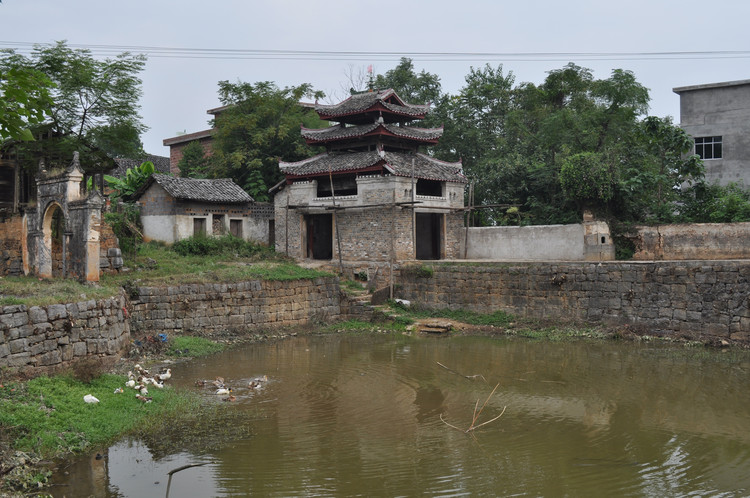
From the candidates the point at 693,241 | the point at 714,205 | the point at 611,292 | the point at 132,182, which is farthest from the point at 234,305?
the point at 714,205

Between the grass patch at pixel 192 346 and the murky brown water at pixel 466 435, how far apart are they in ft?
2.25

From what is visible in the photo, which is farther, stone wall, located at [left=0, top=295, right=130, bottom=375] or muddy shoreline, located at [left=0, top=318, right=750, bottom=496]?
muddy shoreline, located at [left=0, top=318, right=750, bottom=496]

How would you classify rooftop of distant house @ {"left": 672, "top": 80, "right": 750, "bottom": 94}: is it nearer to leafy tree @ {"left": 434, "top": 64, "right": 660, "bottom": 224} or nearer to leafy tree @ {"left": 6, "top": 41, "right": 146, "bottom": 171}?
leafy tree @ {"left": 434, "top": 64, "right": 660, "bottom": 224}

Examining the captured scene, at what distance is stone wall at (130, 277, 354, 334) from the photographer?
688 inches

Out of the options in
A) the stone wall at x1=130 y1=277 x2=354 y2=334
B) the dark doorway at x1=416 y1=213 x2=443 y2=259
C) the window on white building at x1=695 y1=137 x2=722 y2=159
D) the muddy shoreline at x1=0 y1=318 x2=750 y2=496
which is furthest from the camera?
the window on white building at x1=695 y1=137 x2=722 y2=159

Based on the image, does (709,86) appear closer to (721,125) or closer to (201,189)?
(721,125)

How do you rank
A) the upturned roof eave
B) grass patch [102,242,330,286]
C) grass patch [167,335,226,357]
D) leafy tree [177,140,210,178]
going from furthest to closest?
1. leafy tree [177,140,210,178]
2. the upturned roof eave
3. grass patch [102,242,330,286]
4. grass patch [167,335,226,357]

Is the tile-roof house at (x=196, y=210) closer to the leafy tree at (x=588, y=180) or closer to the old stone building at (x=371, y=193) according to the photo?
the old stone building at (x=371, y=193)

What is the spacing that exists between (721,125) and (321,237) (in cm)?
1741

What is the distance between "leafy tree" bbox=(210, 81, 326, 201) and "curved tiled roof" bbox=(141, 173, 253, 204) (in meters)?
2.09

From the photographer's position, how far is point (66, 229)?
53.6 ft

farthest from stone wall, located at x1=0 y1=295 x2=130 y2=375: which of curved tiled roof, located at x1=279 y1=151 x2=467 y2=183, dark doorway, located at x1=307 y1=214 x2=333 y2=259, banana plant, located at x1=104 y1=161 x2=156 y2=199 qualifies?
banana plant, located at x1=104 y1=161 x2=156 y2=199

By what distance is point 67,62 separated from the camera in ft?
66.5

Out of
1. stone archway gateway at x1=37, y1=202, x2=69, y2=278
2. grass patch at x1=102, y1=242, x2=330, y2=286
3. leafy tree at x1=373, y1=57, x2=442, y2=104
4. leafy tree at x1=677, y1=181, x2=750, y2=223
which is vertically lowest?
grass patch at x1=102, y1=242, x2=330, y2=286
